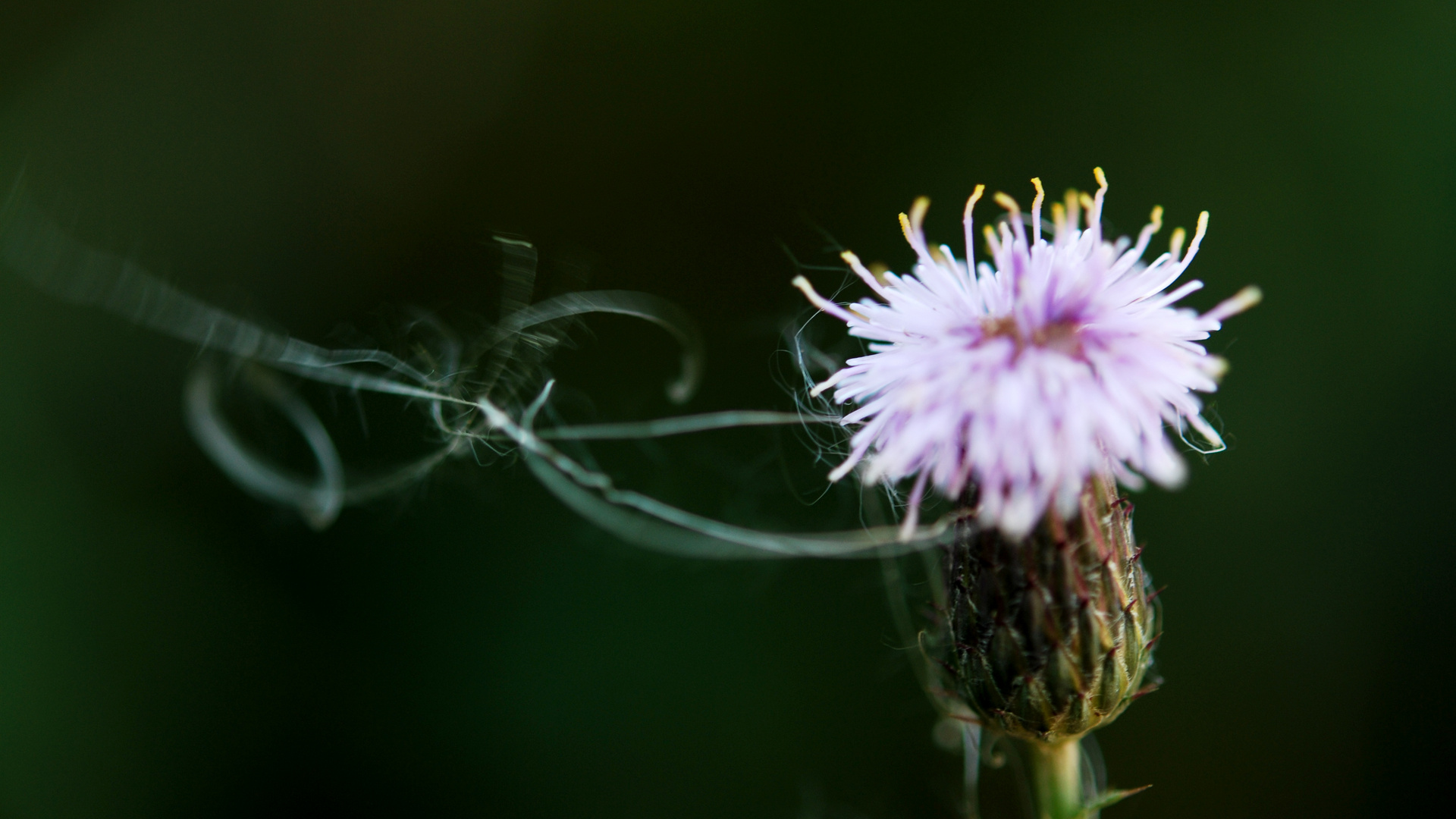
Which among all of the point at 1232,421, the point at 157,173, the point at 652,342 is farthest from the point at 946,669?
the point at 157,173

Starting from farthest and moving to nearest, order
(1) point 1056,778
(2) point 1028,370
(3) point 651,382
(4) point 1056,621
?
(3) point 651,382 < (1) point 1056,778 < (4) point 1056,621 < (2) point 1028,370

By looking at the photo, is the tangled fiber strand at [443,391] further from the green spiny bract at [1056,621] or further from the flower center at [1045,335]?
the flower center at [1045,335]

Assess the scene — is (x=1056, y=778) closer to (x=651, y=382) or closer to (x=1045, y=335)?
(x=1045, y=335)

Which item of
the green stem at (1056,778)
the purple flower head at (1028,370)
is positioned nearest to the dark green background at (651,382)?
the green stem at (1056,778)

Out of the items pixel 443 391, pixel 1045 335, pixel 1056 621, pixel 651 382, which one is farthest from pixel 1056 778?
pixel 651 382

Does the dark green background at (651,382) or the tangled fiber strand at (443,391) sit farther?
the dark green background at (651,382)

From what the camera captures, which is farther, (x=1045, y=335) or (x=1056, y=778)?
(x=1056, y=778)

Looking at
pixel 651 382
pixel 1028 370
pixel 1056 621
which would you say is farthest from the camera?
pixel 651 382

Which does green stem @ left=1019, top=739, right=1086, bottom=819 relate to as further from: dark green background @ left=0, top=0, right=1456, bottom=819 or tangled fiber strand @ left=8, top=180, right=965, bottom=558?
dark green background @ left=0, top=0, right=1456, bottom=819
